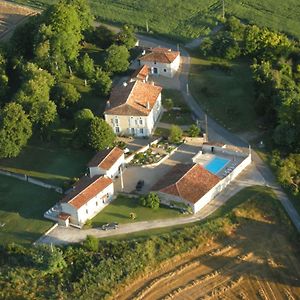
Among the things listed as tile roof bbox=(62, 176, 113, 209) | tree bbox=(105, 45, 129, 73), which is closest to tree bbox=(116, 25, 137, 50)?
tree bbox=(105, 45, 129, 73)

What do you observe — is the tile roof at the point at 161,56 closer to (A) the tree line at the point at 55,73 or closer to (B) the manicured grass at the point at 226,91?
(A) the tree line at the point at 55,73

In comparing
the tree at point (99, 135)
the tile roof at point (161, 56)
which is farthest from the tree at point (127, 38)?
the tree at point (99, 135)

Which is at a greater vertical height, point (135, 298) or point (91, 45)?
point (91, 45)

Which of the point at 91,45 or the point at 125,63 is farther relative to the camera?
the point at 91,45

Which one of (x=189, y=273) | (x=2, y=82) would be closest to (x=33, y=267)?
(x=189, y=273)

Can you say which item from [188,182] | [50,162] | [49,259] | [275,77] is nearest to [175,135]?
[188,182]

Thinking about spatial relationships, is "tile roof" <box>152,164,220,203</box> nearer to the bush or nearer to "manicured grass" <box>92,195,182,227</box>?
"manicured grass" <box>92,195,182,227</box>

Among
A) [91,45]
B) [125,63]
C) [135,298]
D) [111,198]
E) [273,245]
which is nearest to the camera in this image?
[135,298]

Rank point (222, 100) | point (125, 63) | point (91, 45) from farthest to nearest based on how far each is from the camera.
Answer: point (91, 45) < point (125, 63) < point (222, 100)

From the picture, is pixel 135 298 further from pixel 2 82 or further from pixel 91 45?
pixel 91 45
